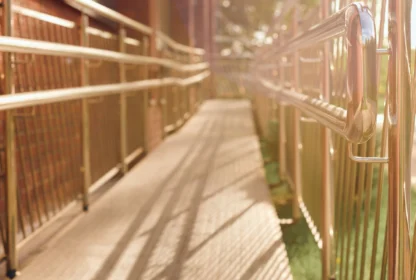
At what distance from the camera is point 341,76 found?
1.99m

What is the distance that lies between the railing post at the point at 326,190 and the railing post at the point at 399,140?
0.89m

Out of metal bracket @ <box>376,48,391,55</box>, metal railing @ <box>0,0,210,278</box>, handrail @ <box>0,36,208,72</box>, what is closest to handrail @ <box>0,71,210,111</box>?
metal railing @ <box>0,0,210,278</box>

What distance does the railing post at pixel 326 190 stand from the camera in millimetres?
2201

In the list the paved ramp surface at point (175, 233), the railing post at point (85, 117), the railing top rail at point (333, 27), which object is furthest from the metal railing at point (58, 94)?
the railing top rail at point (333, 27)

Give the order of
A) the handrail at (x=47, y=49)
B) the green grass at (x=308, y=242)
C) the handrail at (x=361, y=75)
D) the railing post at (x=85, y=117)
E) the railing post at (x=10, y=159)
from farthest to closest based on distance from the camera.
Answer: the railing post at (x=85, y=117) < the green grass at (x=308, y=242) < the railing post at (x=10, y=159) < the handrail at (x=47, y=49) < the handrail at (x=361, y=75)

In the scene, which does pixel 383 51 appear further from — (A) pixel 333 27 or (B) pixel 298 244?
(B) pixel 298 244

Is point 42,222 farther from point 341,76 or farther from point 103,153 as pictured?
point 341,76

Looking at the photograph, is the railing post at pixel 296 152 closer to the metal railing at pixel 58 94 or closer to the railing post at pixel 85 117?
the metal railing at pixel 58 94

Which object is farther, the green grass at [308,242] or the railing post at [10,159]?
the green grass at [308,242]

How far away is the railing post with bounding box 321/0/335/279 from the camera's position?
220 centimetres

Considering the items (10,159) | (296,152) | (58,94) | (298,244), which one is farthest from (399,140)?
(296,152)

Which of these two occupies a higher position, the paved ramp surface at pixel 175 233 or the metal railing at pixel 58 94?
the metal railing at pixel 58 94

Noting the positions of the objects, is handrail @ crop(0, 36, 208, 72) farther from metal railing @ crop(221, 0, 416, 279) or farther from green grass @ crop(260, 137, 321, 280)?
green grass @ crop(260, 137, 321, 280)

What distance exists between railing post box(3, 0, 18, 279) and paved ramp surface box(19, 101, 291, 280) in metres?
0.07
